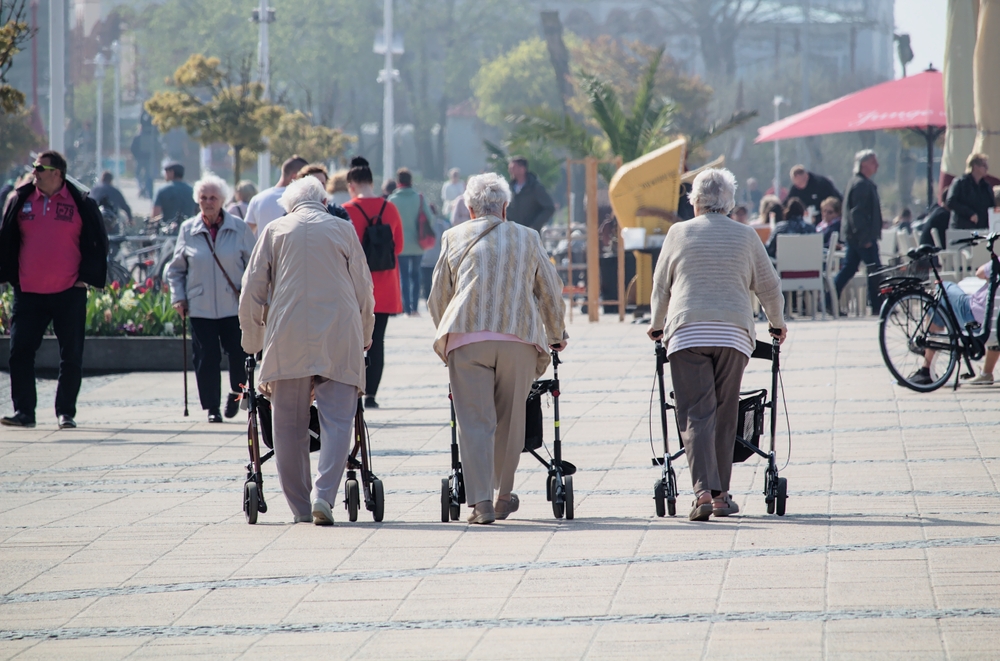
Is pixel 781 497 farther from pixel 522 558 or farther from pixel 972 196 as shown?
pixel 972 196

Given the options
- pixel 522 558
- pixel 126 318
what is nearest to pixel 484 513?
pixel 522 558

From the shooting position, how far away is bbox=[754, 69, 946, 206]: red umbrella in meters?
18.7

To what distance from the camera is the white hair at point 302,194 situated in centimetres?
683

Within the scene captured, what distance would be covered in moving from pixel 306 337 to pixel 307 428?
441 mm

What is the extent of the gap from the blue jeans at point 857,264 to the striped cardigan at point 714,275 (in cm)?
1132

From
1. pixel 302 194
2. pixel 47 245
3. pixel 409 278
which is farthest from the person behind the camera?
pixel 409 278

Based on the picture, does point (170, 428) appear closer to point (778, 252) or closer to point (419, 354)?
point (419, 354)

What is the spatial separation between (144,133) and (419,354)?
62.0 meters

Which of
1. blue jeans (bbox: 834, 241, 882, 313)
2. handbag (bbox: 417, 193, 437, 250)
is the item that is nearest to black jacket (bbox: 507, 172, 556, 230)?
handbag (bbox: 417, 193, 437, 250)

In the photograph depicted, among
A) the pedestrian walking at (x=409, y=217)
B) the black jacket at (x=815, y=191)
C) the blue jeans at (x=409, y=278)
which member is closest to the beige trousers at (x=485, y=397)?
the pedestrian walking at (x=409, y=217)

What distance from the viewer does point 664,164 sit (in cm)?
1680

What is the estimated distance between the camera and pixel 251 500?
6598 mm

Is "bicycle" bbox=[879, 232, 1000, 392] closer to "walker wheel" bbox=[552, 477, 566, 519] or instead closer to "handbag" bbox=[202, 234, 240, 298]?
"handbag" bbox=[202, 234, 240, 298]

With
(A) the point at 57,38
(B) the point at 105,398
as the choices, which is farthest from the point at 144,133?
(B) the point at 105,398
